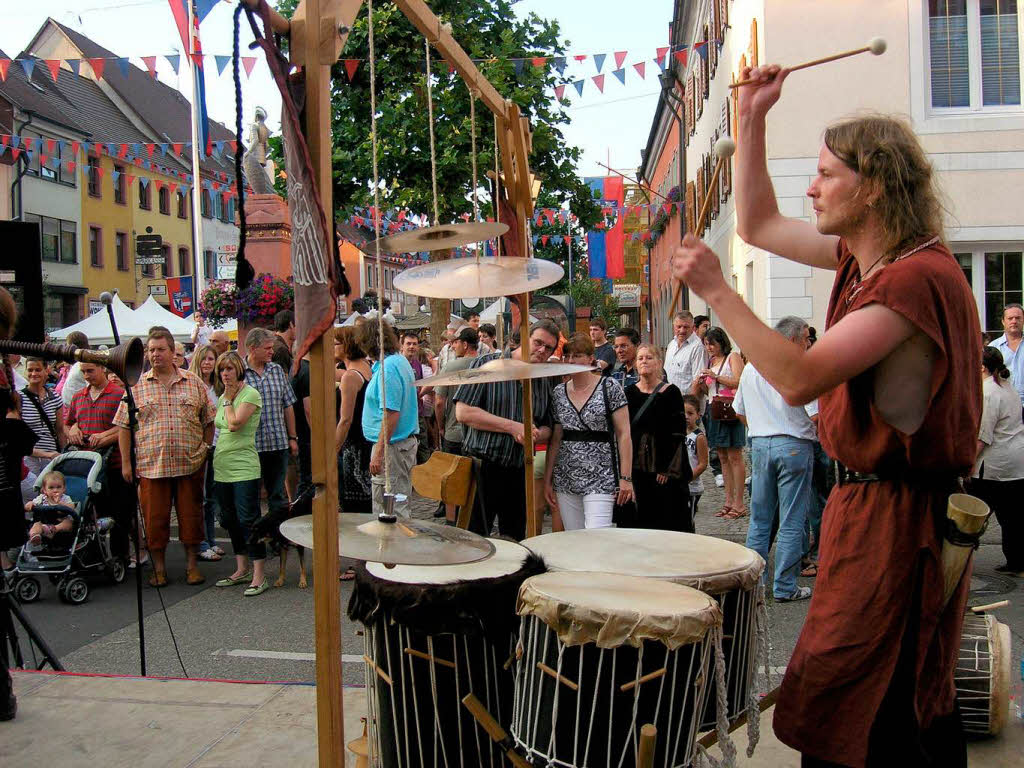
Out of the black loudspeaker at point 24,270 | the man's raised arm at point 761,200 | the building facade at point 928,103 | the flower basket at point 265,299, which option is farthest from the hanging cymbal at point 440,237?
the flower basket at point 265,299

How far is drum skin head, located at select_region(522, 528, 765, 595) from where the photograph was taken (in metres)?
2.87

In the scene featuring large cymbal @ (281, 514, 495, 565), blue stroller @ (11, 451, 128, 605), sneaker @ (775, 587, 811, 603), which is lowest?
sneaker @ (775, 587, 811, 603)

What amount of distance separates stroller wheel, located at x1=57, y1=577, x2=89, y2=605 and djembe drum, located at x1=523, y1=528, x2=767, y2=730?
4820mm

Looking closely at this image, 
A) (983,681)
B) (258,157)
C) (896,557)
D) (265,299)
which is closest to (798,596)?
(983,681)

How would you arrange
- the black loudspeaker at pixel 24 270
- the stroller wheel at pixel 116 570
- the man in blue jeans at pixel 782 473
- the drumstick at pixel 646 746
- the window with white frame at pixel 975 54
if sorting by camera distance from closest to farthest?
the drumstick at pixel 646 746 → the black loudspeaker at pixel 24 270 → the man in blue jeans at pixel 782 473 → the stroller wheel at pixel 116 570 → the window with white frame at pixel 975 54

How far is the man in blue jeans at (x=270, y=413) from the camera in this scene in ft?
24.7

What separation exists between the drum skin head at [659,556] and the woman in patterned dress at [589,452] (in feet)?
7.26

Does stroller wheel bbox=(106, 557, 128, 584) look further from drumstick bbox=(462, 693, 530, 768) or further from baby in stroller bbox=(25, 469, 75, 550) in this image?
drumstick bbox=(462, 693, 530, 768)

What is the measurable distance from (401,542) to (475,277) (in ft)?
4.62

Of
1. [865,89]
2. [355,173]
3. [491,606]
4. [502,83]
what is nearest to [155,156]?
[355,173]

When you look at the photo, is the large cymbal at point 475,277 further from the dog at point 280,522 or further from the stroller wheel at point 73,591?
the stroller wheel at point 73,591

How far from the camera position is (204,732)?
3.78m

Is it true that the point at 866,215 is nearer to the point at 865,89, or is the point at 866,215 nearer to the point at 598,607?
the point at 598,607

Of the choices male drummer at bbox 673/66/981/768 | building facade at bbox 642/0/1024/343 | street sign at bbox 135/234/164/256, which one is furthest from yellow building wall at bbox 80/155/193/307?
male drummer at bbox 673/66/981/768
